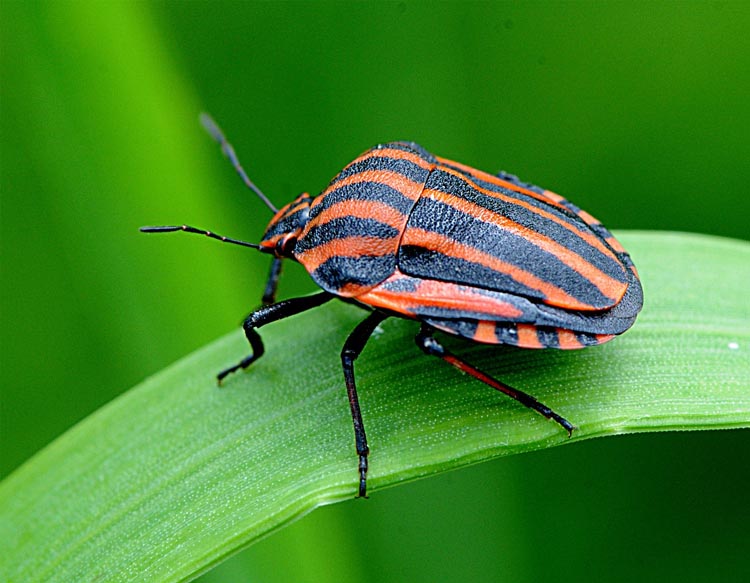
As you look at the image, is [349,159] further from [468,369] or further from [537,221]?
[468,369]

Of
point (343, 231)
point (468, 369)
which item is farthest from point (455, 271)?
point (343, 231)

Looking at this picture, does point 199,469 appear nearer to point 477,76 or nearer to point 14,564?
point 14,564

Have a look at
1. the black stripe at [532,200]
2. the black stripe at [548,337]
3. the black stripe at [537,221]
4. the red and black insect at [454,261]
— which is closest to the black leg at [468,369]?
the red and black insect at [454,261]

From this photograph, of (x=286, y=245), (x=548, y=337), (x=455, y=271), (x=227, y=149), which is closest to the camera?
(x=548, y=337)

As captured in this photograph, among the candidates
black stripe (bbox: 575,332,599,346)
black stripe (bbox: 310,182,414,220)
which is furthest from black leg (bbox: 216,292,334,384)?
black stripe (bbox: 575,332,599,346)

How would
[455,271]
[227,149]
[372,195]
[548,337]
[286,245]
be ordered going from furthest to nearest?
[227,149] → [286,245] → [372,195] → [455,271] → [548,337]

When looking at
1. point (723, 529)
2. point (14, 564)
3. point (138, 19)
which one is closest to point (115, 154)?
point (138, 19)

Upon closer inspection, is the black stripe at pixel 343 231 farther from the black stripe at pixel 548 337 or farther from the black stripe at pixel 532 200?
the black stripe at pixel 548 337

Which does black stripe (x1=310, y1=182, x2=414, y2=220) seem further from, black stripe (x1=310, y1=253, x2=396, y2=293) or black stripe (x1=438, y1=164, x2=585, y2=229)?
black stripe (x1=438, y1=164, x2=585, y2=229)
